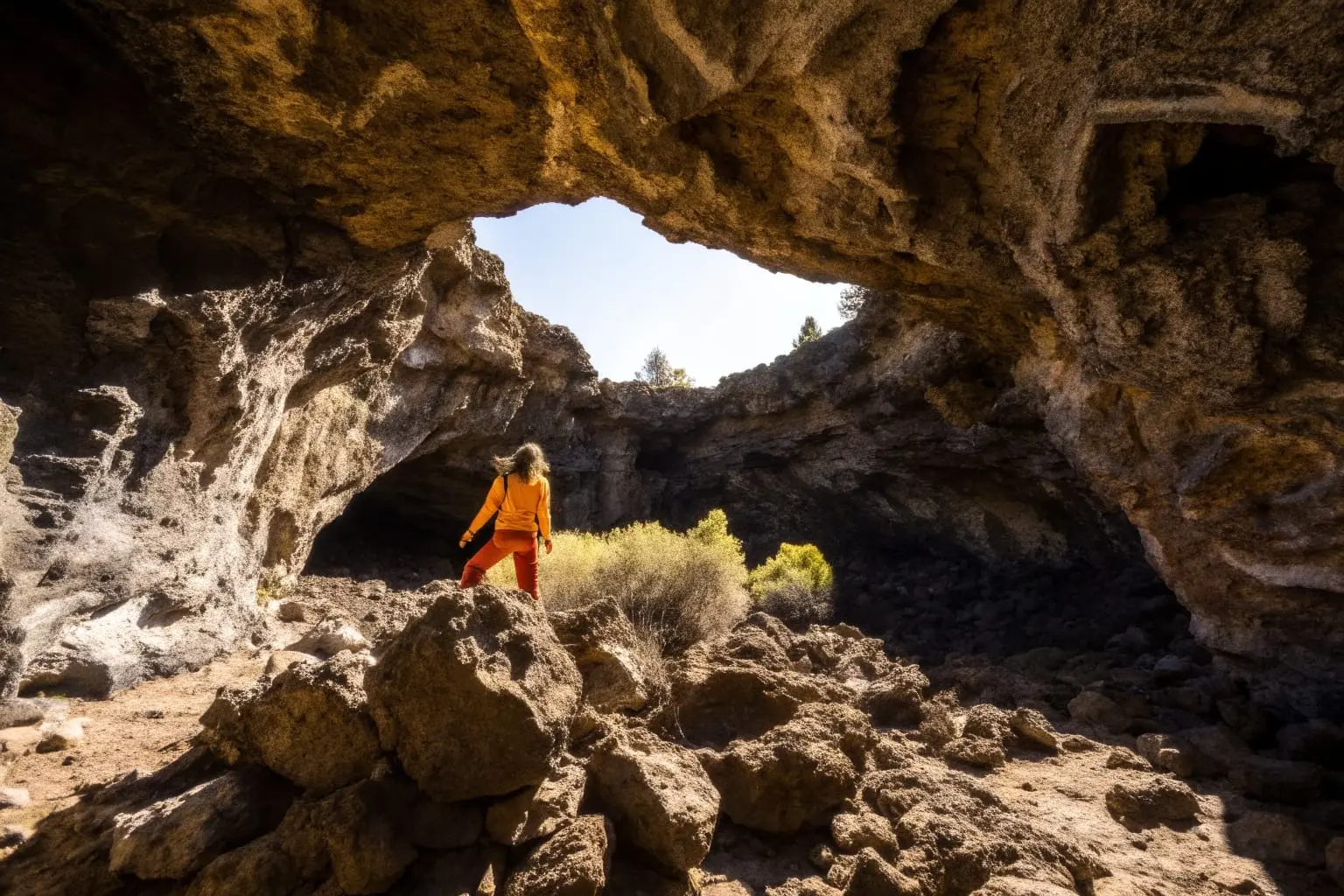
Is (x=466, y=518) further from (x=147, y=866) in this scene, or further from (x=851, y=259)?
(x=147, y=866)

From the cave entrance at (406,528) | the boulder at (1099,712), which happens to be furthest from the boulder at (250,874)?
the cave entrance at (406,528)

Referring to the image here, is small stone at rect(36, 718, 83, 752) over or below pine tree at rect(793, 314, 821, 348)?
below

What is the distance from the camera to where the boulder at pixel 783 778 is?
3020mm

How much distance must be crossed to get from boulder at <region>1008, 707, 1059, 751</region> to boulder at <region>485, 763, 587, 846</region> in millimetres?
3867

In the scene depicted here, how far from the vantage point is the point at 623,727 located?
3219 mm

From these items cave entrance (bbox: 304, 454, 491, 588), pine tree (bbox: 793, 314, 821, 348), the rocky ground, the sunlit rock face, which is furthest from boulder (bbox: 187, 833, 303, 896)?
pine tree (bbox: 793, 314, 821, 348)

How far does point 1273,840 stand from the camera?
3406 millimetres

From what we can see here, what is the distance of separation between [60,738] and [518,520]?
2.57 m

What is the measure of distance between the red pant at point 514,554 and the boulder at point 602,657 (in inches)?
43.1

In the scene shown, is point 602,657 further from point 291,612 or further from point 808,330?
point 808,330

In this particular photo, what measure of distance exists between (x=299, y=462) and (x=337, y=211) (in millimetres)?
3629

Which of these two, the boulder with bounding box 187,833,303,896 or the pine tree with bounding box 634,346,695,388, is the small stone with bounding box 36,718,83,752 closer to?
the boulder with bounding box 187,833,303,896

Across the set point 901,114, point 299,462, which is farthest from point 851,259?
point 299,462

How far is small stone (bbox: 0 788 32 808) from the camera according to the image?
2498 mm
